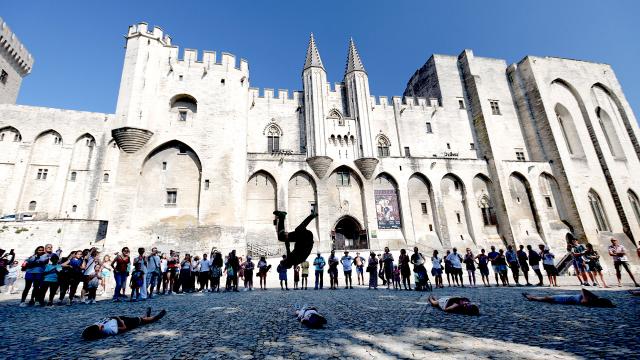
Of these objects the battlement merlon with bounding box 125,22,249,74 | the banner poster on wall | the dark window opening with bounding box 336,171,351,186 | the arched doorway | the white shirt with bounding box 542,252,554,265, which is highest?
the battlement merlon with bounding box 125,22,249,74

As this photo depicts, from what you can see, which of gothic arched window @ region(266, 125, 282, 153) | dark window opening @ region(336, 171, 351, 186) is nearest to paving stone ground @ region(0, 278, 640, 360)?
dark window opening @ region(336, 171, 351, 186)

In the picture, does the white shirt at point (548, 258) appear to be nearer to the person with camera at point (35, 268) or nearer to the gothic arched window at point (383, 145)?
the gothic arched window at point (383, 145)

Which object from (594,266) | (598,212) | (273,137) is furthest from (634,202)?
(273,137)

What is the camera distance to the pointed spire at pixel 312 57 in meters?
26.8

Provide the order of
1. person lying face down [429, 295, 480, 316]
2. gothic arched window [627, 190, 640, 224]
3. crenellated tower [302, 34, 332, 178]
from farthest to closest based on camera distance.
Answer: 1. gothic arched window [627, 190, 640, 224]
2. crenellated tower [302, 34, 332, 178]
3. person lying face down [429, 295, 480, 316]

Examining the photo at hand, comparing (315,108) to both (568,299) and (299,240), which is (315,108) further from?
(568,299)

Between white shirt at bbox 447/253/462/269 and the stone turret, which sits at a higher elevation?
the stone turret

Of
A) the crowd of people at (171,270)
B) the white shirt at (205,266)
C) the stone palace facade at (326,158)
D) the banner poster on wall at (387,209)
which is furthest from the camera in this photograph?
the banner poster on wall at (387,209)

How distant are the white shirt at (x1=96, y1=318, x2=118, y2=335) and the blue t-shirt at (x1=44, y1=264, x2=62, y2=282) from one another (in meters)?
5.33

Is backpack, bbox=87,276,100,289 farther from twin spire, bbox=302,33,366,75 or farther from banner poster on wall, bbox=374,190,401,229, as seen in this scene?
twin spire, bbox=302,33,366,75

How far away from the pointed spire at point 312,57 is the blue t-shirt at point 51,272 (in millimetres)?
23314

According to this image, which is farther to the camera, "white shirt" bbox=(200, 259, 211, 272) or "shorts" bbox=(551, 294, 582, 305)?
"white shirt" bbox=(200, 259, 211, 272)

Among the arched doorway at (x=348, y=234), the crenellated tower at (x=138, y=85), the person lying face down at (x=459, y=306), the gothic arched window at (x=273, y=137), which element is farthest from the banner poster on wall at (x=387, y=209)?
the crenellated tower at (x=138, y=85)

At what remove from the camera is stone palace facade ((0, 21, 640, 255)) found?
20.0 meters
